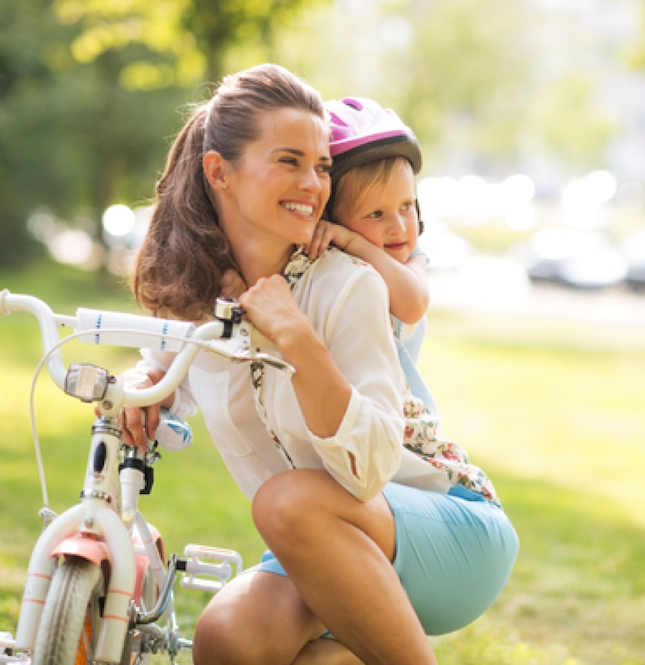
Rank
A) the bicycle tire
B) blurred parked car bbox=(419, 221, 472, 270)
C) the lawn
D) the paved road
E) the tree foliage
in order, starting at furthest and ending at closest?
blurred parked car bbox=(419, 221, 472, 270) < the tree foliage < the paved road < the lawn < the bicycle tire

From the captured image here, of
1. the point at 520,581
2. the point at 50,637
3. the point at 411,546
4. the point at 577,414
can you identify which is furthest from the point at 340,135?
the point at 577,414

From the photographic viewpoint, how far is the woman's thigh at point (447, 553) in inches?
79.6

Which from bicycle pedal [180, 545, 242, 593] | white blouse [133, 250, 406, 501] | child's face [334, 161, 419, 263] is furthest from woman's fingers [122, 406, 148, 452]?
child's face [334, 161, 419, 263]

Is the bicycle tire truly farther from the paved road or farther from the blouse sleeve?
the paved road

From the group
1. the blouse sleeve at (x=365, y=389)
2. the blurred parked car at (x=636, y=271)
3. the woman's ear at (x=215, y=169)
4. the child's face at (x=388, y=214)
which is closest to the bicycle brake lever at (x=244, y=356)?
the blouse sleeve at (x=365, y=389)

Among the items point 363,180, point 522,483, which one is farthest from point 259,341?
point 522,483

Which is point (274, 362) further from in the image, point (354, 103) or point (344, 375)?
point (354, 103)

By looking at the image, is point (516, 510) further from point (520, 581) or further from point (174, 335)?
point (174, 335)

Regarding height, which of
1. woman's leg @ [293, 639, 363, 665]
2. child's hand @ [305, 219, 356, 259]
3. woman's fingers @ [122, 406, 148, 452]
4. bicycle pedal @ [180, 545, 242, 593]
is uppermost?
child's hand @ [305, 219, 356, 259]

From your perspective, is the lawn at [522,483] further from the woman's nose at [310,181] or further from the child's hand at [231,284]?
the woman's nose at [310,181]

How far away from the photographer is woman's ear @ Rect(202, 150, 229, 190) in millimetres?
2131

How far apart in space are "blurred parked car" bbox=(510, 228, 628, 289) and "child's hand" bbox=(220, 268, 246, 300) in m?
20.3

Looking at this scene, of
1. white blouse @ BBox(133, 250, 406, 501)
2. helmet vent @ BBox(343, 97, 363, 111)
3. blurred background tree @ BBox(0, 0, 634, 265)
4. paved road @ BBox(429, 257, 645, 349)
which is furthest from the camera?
paved road @ BBox(429, 257, 645, 349)

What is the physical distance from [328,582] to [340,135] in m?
1.08
